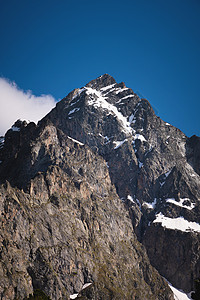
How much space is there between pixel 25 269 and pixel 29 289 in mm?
8319

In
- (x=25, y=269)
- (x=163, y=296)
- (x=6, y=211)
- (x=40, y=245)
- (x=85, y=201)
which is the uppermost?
(x=85, y=201)

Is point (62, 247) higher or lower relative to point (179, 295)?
higher

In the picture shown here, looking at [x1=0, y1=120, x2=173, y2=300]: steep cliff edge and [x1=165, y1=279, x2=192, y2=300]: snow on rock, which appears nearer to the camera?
[x1=0, y1=120, x2=173, y2=300]: steep cliff edge

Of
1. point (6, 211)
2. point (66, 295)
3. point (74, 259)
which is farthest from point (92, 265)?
point (6, 211)

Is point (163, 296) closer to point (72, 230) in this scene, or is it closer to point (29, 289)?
point (72, 230)

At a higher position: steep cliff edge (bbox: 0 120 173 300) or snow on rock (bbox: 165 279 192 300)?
steep cliff edge (bbox: 0 120 173 300)

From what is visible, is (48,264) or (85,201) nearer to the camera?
(48,264)

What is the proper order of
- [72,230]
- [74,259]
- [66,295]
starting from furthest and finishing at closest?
[72,230] < [74,259] < [66,295]

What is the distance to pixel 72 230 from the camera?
170750 millimetres

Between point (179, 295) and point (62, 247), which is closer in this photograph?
point (62, 247)

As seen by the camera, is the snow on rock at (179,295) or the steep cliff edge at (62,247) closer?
the steep cliff edge at (62,247)

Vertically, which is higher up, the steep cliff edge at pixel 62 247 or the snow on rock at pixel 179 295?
the steep cliff edge at pixel 62 247

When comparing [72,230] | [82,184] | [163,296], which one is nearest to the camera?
[72,230]

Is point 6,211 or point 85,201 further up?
point 85,201
